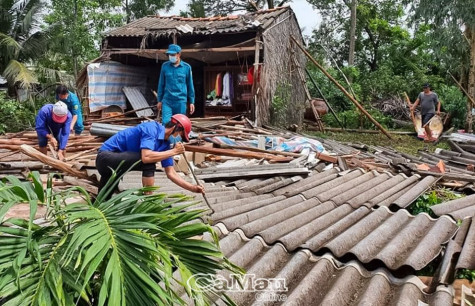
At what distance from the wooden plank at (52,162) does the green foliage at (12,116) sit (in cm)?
682

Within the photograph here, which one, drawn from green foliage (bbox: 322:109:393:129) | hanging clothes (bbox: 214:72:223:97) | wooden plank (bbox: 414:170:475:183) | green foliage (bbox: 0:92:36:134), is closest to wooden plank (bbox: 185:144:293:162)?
wooden plank (bbox: 414:170:475:183)

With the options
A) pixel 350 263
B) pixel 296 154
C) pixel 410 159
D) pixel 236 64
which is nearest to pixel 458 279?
pixel 350 263

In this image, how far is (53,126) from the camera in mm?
6215

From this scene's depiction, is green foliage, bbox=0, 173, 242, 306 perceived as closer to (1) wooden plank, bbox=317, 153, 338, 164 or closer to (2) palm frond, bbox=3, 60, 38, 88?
(1) wooden plank, bbox=317, 153, 338, 164

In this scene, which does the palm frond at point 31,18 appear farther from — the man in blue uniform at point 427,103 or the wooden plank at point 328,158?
the man in blue uniform at point 427,103

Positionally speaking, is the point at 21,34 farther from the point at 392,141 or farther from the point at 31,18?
the point at 392,141

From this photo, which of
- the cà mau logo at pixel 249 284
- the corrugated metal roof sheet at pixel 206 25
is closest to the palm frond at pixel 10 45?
the corrugated metal roof sheet at pixel 206 25

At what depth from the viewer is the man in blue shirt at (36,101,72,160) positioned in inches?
237

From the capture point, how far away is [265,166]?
6199mm

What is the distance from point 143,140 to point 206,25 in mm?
9393

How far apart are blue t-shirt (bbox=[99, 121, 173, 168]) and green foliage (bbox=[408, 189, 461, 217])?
9.81ft

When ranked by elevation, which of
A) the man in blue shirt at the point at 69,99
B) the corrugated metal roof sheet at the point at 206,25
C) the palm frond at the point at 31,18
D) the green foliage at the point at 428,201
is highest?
the palm frond at the point at 31,18

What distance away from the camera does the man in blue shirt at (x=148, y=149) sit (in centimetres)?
393

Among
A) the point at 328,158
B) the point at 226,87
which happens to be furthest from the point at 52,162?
the point at 226,87
